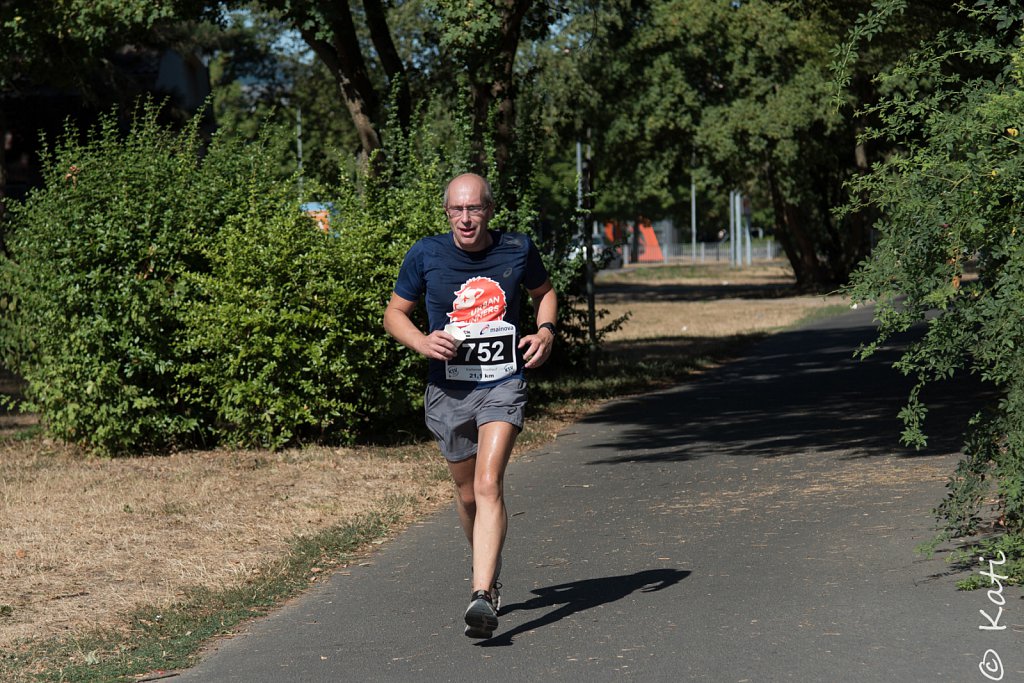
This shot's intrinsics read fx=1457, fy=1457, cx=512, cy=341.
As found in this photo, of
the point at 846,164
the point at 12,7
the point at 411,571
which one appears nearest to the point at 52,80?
the point at 12,7

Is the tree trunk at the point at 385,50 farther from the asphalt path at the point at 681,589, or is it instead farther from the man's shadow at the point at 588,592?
the man's shadow at the point at 588,592

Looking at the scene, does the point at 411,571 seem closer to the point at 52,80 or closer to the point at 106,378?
the point at 106,378

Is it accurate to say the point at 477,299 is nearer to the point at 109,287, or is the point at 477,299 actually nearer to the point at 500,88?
the point at 109,287

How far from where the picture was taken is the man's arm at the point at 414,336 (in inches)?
233

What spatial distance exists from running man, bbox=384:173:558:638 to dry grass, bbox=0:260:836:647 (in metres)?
1.84

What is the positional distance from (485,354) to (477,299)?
0.76ft

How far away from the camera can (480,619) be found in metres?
5.70

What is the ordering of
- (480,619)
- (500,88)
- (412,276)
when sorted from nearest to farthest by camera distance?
(480,619)
(412,276)
(500,88)

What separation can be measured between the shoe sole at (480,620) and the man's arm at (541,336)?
3.22ft

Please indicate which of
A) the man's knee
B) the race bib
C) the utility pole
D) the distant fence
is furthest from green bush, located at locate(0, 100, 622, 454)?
the distant fence

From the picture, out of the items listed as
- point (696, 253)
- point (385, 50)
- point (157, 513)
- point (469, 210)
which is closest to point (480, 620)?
point (469, 210)

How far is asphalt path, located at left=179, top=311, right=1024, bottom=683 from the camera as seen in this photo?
5500 mm

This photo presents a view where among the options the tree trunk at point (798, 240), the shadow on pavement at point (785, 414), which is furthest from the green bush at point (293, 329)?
the tree trunk at point (798, 240)

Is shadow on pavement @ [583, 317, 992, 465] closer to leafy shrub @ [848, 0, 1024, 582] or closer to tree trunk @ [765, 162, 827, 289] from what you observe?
leafy shrub @ [848, 0, 1024, 582]
